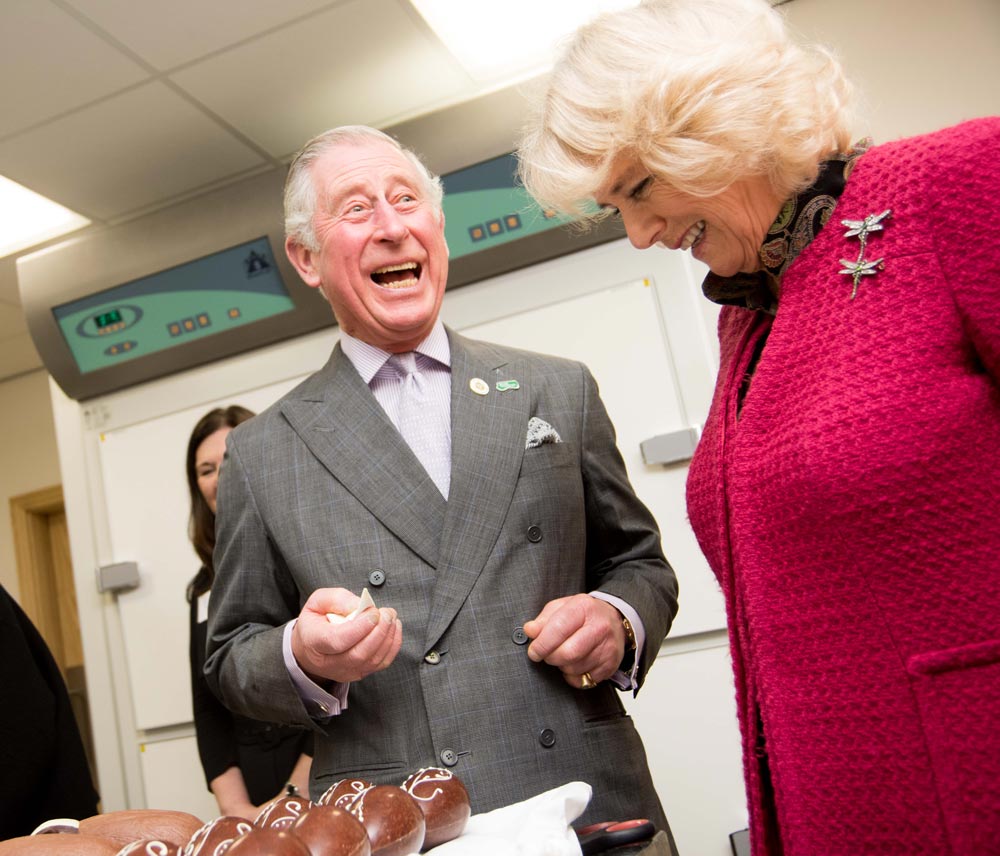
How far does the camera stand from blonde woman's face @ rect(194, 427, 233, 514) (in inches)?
105

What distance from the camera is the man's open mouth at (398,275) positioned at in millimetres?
1553

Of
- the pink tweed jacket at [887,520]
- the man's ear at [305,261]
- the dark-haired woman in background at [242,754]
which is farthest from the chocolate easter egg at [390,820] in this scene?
the dark-haired woman in background at [242,754]

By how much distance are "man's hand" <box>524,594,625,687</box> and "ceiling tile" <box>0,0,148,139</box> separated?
179 cm

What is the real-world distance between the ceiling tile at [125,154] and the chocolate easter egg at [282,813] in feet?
7.08

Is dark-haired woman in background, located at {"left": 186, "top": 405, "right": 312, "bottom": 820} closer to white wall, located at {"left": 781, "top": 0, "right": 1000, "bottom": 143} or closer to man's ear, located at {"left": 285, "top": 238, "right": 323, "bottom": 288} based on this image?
man's ear, located at {"left": 285, "top": 238, "right": 323, "bottom": 288}

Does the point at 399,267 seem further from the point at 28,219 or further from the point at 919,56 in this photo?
the point at 28,219

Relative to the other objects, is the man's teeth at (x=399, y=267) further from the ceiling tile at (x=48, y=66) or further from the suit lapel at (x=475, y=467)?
the ceiling tile at (x=48, y=66)

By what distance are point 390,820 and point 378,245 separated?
0.99m

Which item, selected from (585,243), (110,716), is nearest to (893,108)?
(585,243)

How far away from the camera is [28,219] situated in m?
3.21

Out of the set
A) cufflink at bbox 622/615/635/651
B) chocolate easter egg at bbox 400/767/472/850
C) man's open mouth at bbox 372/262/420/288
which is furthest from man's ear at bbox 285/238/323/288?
chocolate easter egg at bbox 400/767/472/850

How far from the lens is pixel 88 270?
3.11 m

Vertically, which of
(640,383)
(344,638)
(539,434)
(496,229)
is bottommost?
(344,638)

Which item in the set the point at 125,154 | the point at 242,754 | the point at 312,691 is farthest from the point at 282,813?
the point at 125,154
